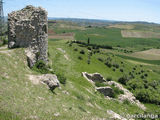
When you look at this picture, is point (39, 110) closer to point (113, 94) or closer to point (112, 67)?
point (113, 94)

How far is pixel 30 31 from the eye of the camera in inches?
895

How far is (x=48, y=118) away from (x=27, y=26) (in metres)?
13.9

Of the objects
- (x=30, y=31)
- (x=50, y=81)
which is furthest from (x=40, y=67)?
(x=30, y=31)

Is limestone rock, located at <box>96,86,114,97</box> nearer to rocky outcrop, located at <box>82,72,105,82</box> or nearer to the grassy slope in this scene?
rocky outcrop, located at <box>82,72,105,82</box>

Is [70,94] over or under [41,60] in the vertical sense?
under

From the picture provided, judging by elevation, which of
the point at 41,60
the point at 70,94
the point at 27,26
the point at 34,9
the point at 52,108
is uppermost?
the point at 34,9

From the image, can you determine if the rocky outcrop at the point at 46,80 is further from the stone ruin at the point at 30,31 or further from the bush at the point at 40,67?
the stone ruin at the point at 30,31

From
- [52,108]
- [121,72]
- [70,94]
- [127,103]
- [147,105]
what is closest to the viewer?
[52,108]

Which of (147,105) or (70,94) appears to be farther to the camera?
(147,105)

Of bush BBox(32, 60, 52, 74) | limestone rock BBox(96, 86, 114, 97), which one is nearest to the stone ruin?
bush BBox(32, 60, 52, 74)

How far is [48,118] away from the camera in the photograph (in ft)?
41.9

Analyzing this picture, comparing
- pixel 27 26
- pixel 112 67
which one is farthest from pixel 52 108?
pixel 112 67

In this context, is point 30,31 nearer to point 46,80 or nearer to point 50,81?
point 46,80

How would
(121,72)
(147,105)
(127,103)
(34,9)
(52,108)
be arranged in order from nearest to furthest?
1. (52,108)
2. (34,9)
3. (127,103)
4. (147,105)
5. (121,72)
